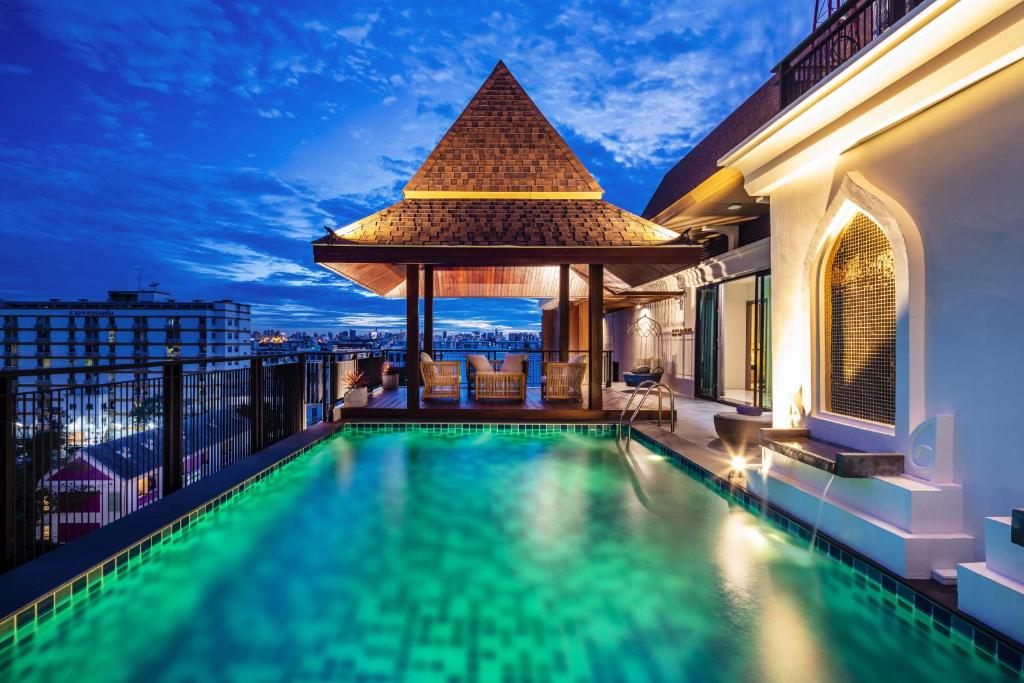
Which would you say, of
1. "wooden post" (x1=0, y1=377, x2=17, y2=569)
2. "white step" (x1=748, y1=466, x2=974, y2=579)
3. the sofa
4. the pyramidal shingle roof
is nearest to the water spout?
"white step" (x1=748, y1=466, x2=974, y2=579)

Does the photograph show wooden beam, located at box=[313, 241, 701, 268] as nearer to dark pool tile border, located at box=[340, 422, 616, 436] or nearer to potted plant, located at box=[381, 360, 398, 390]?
dark pool tile border, located at box=[340, 422, 616, 436]

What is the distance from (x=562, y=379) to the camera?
9.10m

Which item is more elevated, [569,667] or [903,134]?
[903,134]

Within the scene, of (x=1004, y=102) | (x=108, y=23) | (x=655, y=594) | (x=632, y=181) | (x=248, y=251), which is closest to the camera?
(x=1004, y=102)

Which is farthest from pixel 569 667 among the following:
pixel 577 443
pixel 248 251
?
pixel 248 251

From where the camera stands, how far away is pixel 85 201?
99250 millimetres

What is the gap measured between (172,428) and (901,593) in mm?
5720

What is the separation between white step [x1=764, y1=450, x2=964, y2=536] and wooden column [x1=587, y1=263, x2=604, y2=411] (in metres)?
5.05

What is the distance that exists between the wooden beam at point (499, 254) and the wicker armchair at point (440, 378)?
82.6 inches

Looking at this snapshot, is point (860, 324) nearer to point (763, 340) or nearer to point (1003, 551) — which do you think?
point (1003, 551)

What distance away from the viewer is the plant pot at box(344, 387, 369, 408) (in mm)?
8594

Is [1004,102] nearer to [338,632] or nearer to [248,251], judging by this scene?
[338,632]

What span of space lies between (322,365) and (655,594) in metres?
6.78

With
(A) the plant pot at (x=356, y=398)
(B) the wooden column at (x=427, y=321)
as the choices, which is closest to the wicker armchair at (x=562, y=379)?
(A) the plant pot at (x=356, y=398)
